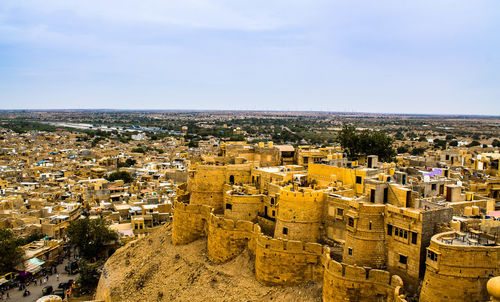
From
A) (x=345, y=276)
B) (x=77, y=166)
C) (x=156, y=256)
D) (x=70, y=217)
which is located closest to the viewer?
(x=345, y=276)

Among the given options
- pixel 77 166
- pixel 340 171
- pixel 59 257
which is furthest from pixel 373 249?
pixel 77 166

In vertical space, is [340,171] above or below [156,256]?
above

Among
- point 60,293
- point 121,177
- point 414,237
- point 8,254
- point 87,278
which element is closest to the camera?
point 414,237

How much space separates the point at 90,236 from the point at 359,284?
2723cm

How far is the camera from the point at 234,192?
91.8ft

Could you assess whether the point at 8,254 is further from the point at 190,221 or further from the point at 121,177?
the point at 121,177

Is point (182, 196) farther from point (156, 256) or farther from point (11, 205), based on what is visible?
point (11, 205)

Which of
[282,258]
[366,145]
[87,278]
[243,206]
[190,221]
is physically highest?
[366,145]

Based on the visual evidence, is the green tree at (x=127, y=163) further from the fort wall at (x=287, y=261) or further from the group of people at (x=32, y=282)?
the fort wall at (x=287, y=261)

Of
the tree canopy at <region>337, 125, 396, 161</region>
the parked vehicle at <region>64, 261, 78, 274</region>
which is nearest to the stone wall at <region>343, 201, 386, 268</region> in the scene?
the tree canopy at <region>337, 125, 396, 161</region>

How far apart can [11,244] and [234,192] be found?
1988 cm

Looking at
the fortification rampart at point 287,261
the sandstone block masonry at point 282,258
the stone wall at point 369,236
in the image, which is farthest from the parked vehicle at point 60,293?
the stone wall at point 369,236

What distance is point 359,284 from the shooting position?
18.1 meters

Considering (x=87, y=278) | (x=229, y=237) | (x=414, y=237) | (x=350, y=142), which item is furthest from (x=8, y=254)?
(x=350, y=142)
